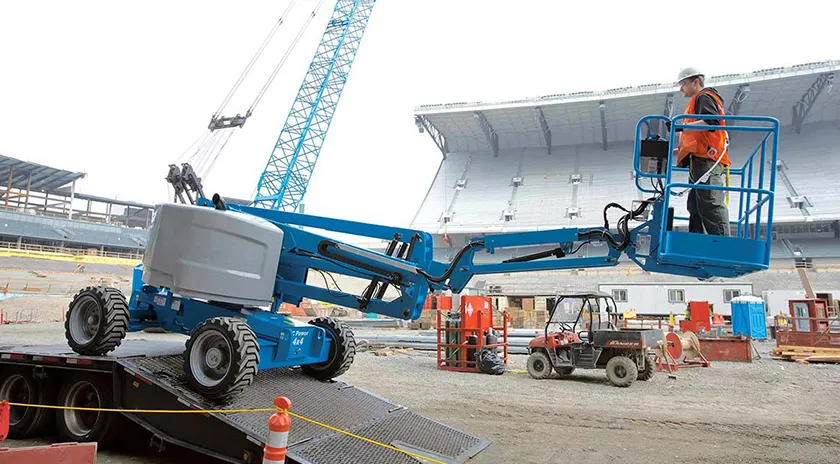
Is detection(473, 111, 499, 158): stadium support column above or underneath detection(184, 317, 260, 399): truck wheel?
above

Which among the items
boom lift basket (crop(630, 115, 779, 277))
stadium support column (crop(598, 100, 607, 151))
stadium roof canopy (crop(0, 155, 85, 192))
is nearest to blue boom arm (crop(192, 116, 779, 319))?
boom lift basket (crop(630, 115, 779, 277))

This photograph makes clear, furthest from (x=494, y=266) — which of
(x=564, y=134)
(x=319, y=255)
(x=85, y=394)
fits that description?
(x=564, y=134)

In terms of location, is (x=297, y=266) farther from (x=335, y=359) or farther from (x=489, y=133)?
(x=489, y=133)

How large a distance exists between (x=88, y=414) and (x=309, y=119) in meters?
35.6

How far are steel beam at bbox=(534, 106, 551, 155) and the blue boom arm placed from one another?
46.0 metres

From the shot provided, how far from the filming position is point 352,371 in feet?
42.1

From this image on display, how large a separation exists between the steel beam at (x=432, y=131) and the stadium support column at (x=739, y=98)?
26937 mm

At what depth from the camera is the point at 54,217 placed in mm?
52625

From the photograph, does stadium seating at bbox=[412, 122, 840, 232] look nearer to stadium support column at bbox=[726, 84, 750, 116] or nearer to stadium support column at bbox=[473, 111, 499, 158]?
stadium support column at bbox=[473, 111, 499, 158]

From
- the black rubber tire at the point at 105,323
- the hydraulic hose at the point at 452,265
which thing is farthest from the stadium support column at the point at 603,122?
the black rubber tire at the point at 105,323

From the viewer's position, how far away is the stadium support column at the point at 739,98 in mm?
42153

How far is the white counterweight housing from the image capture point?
17.9 feet

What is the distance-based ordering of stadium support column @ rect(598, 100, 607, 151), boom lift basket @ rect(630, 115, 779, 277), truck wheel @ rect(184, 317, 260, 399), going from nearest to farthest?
boom lift basket @ rect(630, 115, 779, 277), truck wheel @ rect(184, 317, 260, 399), stadium support column @ rect(598, 100, 607, 151)

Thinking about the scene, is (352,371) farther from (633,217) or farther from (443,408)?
(633,217)
